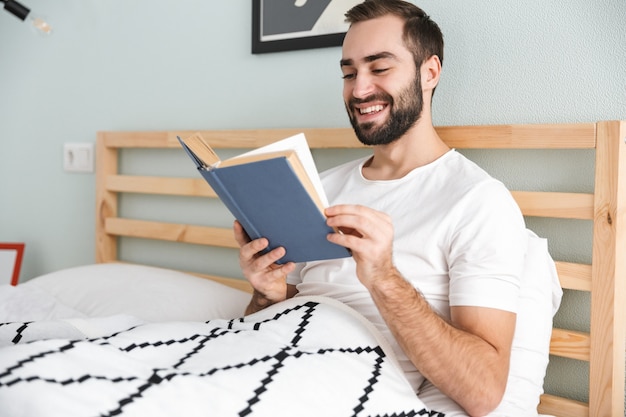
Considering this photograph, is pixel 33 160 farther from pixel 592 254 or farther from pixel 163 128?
pixel 592 254

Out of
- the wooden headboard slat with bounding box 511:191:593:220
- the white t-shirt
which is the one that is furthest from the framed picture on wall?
the wooden headboard slat with bounding box 511:191:593:220

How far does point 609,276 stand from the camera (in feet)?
3.61

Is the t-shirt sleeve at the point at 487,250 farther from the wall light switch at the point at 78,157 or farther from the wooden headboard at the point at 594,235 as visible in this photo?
the wall light switch at the point at 78,157

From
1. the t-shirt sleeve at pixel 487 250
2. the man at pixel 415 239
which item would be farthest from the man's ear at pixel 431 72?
the t-shirt sleeve at pixel 487 250

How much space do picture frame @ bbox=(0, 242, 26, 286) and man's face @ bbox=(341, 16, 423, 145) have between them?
138 centimetres

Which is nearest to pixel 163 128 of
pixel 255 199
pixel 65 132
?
pixel 65 132

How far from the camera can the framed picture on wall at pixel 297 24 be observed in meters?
1.50

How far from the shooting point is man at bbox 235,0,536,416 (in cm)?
94

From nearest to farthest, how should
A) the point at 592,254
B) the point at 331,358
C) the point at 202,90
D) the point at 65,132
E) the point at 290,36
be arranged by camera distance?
the point at 331,358 → the point at 592,254 → the point at 290,36 → the point at 202,90 → the point at 65,132

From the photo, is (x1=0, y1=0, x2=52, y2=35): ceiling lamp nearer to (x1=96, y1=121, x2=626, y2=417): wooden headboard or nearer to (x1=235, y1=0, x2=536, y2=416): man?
(x1=235, y1=0, x2=536, y2=416): man

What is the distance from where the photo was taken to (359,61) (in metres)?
Answer: 1.23

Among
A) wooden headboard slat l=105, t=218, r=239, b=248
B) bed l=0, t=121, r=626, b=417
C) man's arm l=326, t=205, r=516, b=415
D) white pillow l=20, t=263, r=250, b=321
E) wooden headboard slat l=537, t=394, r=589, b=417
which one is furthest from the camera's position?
wooden headboard slat l=105, t=218, r=239, b=248

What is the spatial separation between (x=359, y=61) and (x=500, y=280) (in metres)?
0.52

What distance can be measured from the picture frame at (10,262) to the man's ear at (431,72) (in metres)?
1.48
